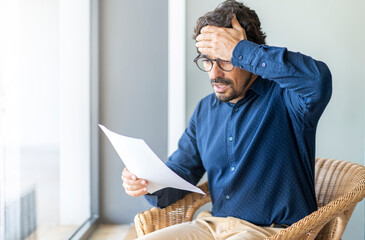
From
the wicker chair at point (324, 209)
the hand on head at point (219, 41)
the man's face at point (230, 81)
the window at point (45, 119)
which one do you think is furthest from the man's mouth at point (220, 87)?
the window at point (45, 119)

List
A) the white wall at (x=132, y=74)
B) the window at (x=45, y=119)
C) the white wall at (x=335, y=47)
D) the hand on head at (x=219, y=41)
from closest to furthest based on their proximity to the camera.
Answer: the hand on head at (x=219, y=41) < the window at (x=45, y=119) < the white wall at (x=335, y=47) < the white wall at (x=132, y=74)

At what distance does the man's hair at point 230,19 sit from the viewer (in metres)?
1.42

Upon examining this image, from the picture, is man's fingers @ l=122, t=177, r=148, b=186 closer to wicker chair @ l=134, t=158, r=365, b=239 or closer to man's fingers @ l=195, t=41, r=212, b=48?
wicker chair @ l=134, t=158, r=365, b=239

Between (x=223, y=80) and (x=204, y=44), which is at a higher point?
(x=204, y=44)

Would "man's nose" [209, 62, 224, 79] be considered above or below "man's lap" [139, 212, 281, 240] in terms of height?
above

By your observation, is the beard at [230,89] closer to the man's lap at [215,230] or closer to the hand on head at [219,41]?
the hand on head at [219,41]

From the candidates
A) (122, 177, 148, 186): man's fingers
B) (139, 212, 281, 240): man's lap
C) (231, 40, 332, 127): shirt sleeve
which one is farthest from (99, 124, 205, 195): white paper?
(231, 40, 332, 127): shirt sleeve

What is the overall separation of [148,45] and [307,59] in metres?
1.39

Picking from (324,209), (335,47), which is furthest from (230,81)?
(335,47)

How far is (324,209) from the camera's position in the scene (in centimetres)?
119

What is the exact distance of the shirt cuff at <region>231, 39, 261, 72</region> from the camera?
121 centimetres

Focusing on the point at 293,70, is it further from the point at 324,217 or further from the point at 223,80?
the point at 324,217

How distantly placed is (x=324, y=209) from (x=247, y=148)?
0.36m

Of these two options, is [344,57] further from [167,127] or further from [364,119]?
[167,127]
